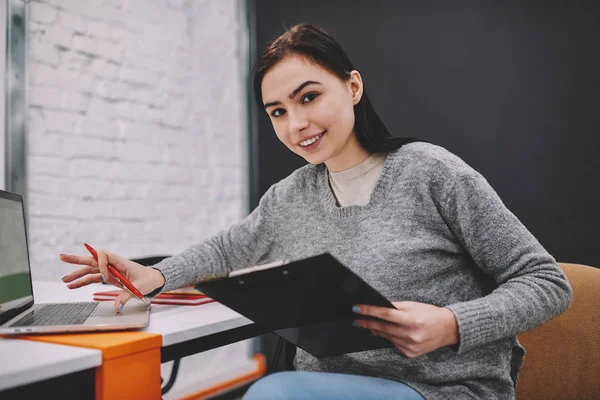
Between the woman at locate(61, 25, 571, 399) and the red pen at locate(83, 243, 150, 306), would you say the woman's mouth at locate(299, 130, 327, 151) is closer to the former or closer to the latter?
the woman at locate(61, 25, 571, 399)

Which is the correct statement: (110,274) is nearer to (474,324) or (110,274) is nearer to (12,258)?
(12,258)

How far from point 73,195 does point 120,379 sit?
1.28 meters

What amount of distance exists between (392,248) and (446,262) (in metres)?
0.11

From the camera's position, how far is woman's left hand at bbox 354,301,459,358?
2.56 feet

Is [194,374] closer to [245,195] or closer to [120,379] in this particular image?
[245,195]

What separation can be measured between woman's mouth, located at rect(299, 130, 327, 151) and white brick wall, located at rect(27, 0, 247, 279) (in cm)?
114

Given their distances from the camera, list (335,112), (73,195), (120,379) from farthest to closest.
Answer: (73,195)
(335,112)
(120,379)

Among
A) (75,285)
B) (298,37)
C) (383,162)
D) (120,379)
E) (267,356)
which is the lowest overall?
(267,356)

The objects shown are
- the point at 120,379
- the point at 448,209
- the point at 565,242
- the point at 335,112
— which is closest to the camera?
the point at 120,379

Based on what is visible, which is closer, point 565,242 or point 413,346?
point 413,346

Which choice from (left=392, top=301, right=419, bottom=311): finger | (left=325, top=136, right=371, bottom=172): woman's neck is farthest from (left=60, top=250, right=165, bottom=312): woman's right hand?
(left=392, top=301, right=419, bottom=311): finger

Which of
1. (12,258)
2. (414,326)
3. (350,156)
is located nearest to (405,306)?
(414,326)

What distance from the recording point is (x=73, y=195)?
190 cm

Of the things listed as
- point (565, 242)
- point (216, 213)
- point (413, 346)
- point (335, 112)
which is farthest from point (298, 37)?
point (216, 213)
